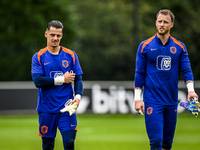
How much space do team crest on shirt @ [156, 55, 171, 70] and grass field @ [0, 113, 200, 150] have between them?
439cm

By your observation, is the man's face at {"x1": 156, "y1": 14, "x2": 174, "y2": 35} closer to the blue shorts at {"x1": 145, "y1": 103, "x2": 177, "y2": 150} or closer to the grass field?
the blue shorts at {"x1": 145, "y1": 103, "x2": 177, "y2": 150}

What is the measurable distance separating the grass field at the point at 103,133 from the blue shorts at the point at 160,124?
3974mm

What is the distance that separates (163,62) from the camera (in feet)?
21.4

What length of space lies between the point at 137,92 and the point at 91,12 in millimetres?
36186

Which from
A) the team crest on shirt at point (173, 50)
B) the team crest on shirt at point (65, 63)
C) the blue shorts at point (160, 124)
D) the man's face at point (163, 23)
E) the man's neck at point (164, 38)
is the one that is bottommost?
the blue shorts at point (160, 124)

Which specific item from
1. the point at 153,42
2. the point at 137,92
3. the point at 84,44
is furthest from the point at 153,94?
the point at 84,44

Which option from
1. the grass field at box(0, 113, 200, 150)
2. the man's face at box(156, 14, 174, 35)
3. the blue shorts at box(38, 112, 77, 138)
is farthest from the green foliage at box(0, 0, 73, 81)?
the man's face at box(156, 14, 174, 35)

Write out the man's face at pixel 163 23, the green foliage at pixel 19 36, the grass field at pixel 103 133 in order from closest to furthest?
the man's face at pixel 163 23 → the grass field at pixel 103 133 → the green foliage at pixel 19 36

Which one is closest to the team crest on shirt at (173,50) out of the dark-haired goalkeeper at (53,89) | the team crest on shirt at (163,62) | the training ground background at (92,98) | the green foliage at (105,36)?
the team crest on shirt at (163,62)

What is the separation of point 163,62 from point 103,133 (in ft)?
26.2

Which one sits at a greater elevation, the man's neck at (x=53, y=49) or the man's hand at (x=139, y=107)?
the man's neck at (x=53, y=49)

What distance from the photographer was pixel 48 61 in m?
6.61

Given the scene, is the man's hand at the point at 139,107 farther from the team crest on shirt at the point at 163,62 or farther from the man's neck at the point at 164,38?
the man's neck at the point at 164,38

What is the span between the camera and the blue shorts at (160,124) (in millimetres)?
6359
